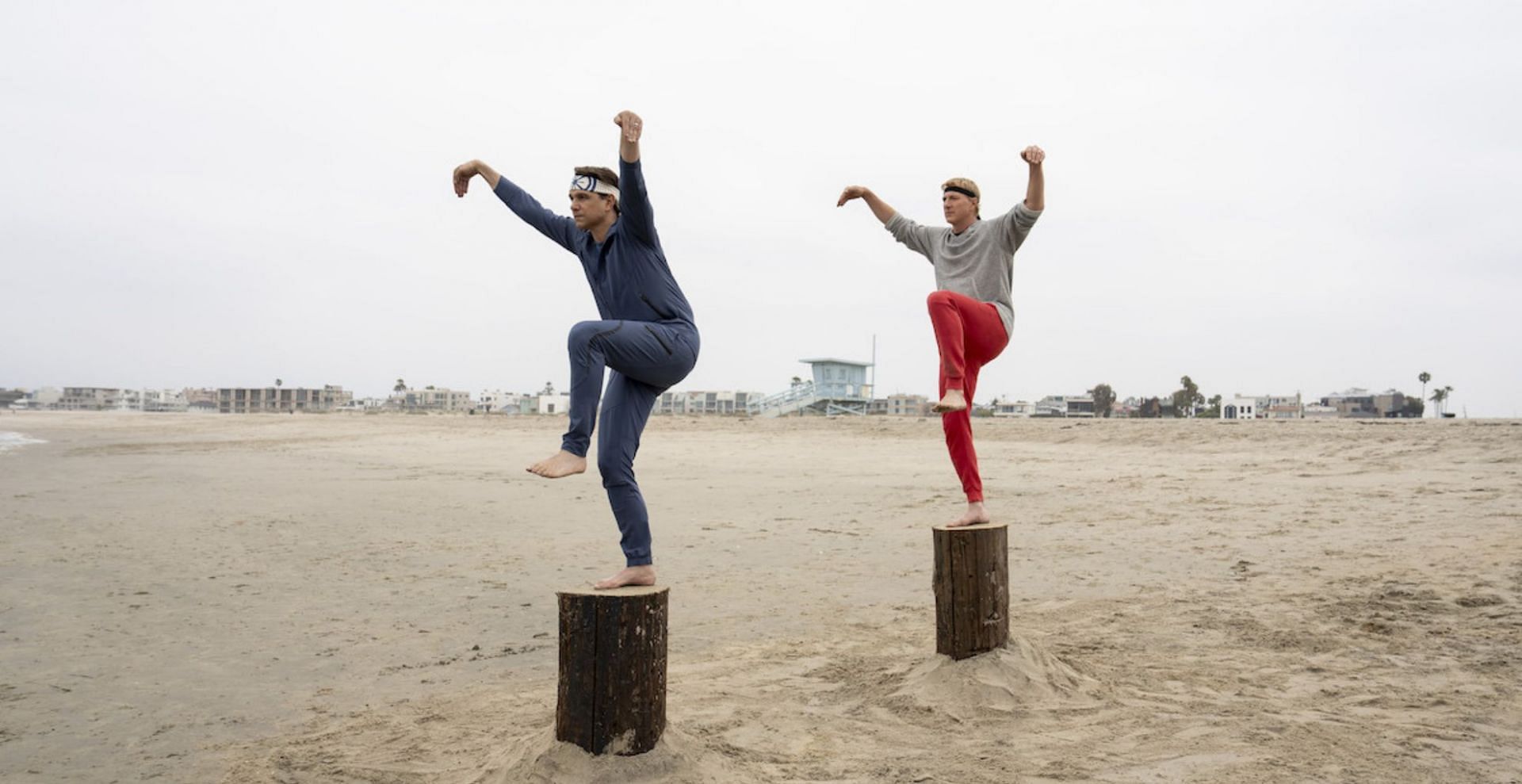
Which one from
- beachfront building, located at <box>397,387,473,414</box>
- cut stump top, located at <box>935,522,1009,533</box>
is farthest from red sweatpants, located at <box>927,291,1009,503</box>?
beachfront building, located at <box>397,387,473,414</box>

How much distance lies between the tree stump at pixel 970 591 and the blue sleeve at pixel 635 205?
2217mm

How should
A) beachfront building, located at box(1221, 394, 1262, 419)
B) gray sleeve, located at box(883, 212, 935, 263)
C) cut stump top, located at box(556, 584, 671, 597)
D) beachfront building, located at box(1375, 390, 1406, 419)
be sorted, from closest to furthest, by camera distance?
1. cut stump top, located at box(556, 584, 671, 597)
2. gray sleeve, located at box(883, 212, 935, 263)
3. beachfront building, located at box(1375, 390, 1406, 419)
4. beachfront building, located at box(1221, 394, 1262, 419)

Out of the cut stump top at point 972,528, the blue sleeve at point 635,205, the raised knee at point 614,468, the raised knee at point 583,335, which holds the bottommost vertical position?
the cut stump top at point 972,528

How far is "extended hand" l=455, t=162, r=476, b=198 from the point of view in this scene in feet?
14.4

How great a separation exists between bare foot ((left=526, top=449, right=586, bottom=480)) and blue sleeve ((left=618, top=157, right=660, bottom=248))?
93 centimetres

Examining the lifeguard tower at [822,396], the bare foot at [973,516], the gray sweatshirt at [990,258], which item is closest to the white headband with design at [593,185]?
the gray sweatshirt at [990,258]

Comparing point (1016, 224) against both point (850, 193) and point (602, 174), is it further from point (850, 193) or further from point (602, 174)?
point (602, 174)

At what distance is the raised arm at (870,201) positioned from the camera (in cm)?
556

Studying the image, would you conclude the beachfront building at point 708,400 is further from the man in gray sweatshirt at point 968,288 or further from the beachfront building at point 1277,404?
the man in gray sweatshirt at point 968,288

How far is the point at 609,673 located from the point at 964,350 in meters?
2.62

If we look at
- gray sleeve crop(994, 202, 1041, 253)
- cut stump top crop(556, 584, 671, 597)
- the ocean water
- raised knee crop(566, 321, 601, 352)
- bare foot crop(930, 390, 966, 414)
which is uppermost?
gray sleeve crop(994, 202, 1041, 253)

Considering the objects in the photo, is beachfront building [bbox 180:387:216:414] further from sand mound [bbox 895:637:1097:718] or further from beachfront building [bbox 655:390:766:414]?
sand mound [bbox 895:637:1097:718]

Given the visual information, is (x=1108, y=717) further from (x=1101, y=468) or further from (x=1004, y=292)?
(x=1101, y=468)

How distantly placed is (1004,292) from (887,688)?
222cm
